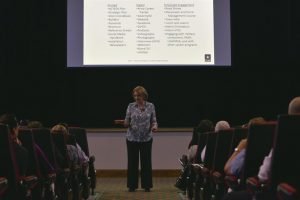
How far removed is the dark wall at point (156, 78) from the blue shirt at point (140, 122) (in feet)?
7.43

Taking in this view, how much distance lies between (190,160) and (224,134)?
210 cm

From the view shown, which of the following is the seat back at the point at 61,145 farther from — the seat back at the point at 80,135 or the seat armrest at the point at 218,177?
the seat back at the point at 80,135

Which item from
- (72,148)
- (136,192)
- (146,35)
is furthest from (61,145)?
(146,35)

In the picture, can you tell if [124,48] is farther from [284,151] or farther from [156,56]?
→ [284,151]

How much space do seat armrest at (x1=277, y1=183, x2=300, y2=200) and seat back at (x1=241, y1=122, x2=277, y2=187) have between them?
689 mm

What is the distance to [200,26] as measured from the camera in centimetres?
995

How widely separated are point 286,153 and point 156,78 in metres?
7.43

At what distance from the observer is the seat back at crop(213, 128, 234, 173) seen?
4176 mm

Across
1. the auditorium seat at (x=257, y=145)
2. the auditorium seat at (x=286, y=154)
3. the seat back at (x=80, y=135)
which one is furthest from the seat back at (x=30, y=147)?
the seat back at (x=80, y=135)

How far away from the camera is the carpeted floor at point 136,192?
6.96m

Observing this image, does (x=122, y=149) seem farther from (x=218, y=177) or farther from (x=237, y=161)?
(x=237, y=161)

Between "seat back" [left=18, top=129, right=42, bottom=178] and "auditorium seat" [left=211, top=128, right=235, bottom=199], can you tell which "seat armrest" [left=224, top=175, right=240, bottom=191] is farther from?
"seat back" [left=18, top=129, right=42, bottom=178]

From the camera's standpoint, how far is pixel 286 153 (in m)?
2.79

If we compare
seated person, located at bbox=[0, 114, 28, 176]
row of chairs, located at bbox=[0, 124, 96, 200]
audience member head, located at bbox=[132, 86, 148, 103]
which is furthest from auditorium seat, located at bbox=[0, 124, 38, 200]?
audience member head, located at bbox=[132, 86, 148, 103]
